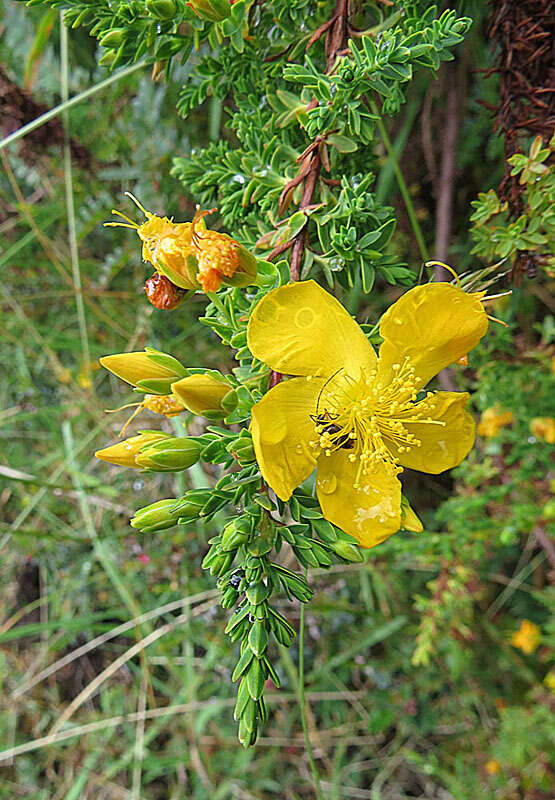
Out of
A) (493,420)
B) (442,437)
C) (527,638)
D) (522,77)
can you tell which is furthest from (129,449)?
(527,638)

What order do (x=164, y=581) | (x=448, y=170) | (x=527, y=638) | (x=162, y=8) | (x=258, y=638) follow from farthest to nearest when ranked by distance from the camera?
(x=164, y=581)
(x=527, y=638)
(x=448, y=170)
(x=162, y=8)
(x=258, y=638)

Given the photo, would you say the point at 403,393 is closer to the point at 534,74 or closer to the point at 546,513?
the point at 534,74

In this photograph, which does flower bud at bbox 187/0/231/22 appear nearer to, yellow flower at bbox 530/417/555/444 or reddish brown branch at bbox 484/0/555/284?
reddish brown branch at bbox 484/0/555/284

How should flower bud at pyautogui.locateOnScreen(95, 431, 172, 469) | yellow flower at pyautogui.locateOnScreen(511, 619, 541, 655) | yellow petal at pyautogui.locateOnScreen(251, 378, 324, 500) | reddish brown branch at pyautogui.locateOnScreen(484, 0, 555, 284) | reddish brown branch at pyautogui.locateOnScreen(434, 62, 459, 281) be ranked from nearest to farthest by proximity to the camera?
yellow petal at pyautogui.locateOnScreen(251, 378, 324, 500), flower bud at pyautogui.locateOnScreen(95, 431, 172, 469), reddish brown branch at pyautogui.locateOnScreen(484, 0, 555, 284), reddish brown branch at pyautogui.locateOnScreen(434, 62, 459, 281), yellow flower at pyautogui.locateOnScreen(511, 619, 541, 655)

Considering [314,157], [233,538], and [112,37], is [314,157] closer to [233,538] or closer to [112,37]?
[112,37]

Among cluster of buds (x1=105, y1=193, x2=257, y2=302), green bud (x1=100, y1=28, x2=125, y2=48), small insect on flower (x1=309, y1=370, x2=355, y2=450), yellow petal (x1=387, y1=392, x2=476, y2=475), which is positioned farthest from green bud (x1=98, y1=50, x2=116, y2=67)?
yellow petal (x1=387, y1=392, x2=476, y2=475)

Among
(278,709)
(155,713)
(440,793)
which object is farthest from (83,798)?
(440,793)
